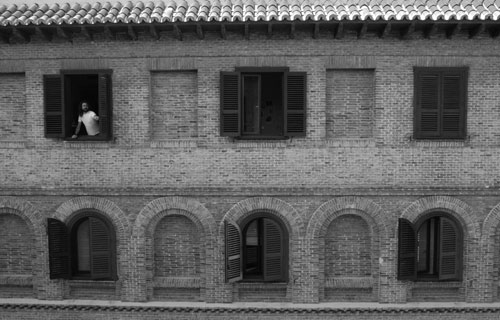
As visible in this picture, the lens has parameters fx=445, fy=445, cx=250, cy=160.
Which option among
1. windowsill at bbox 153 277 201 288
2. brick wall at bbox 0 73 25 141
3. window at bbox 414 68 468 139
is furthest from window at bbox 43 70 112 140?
window at bbox 414 68 468 139

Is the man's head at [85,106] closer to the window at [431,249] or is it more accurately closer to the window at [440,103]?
the window at [440,103]

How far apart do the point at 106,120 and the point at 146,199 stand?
7.10 ft

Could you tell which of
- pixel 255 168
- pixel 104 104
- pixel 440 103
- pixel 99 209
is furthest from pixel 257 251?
pixel 440 103

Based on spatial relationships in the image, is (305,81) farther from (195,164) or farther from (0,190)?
(0,190)

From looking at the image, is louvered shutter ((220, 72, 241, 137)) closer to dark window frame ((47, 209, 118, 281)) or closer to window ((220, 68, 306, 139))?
window ((220, 68, 306, 139))

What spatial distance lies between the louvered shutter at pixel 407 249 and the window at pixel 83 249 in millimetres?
7120

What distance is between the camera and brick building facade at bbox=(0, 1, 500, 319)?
35.2ft

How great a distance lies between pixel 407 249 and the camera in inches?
426

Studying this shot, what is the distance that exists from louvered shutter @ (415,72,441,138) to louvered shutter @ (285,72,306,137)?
2.73 m

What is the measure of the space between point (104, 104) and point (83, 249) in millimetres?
3824

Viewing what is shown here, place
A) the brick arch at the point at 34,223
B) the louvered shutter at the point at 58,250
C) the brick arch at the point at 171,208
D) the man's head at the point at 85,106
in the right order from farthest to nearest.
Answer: the brick arch at the point at 34,223, the man's head at the point at 85,106, the brick arch at the point at 171,208, the louvered shutter at the point at 58,250

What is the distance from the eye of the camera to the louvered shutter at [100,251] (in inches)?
442

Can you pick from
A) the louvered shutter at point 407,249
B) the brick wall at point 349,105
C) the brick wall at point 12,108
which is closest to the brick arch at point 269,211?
the brick wall at point 349,105

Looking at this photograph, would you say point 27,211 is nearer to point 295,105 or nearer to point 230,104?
point 230,104
